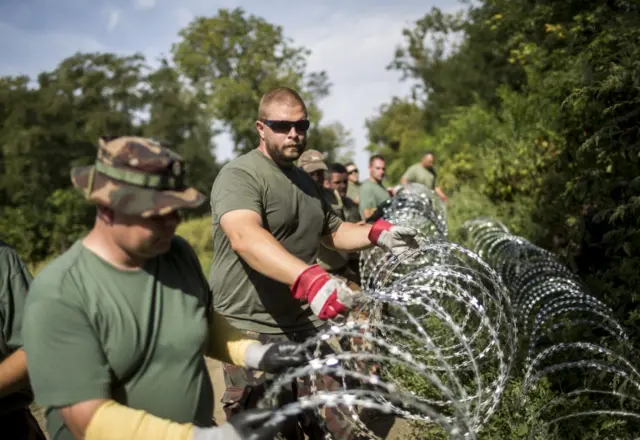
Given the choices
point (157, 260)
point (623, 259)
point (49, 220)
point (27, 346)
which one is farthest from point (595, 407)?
point (49, 220)

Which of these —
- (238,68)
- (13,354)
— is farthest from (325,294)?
(238,68)

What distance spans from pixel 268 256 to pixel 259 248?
0.22 feet

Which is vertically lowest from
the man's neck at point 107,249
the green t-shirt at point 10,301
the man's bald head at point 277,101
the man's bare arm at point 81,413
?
the man's bare arm at point 81,413

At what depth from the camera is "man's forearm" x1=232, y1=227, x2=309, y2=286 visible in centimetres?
289

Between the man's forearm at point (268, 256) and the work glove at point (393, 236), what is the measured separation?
109 centimetres

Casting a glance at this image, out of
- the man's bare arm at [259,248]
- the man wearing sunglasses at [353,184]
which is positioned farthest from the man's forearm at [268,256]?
the man wearing sunglasses at [353,184]

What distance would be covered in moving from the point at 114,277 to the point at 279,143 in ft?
5.94

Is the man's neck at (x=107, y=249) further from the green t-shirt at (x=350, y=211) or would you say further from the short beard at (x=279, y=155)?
the green t-shirt at (x=350, y=211)

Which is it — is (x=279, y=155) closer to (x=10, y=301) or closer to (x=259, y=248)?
(x=259, y=248)

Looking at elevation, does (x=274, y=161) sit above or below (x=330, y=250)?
above

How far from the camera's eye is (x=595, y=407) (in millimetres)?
4715

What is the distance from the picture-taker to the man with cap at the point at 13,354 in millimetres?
2414

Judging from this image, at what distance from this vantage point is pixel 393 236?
394cm

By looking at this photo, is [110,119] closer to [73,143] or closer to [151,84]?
[73,143]
